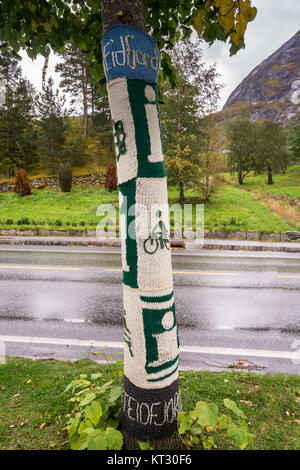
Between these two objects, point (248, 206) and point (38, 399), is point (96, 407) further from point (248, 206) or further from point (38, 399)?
point (248, 206)

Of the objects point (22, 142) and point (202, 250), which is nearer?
point (202, 250)

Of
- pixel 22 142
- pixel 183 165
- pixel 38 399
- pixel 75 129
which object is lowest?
pixel 38 399

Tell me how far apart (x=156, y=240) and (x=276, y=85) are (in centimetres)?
20252

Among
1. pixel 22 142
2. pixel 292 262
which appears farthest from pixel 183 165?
pixel 22 142

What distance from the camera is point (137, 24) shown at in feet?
5.32

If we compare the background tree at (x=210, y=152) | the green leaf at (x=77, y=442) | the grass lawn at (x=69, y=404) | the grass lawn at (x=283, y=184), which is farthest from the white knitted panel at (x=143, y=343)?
the grass lawn at (x=283, y=184)

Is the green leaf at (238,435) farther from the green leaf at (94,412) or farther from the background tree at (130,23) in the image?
the green leaf at (94,412)

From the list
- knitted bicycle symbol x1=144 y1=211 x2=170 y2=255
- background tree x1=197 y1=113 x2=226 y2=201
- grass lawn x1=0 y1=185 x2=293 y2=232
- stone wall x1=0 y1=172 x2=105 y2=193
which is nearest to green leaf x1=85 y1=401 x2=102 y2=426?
knitted bicycle symbol x1=144 y1=211 x2=170 y2=255

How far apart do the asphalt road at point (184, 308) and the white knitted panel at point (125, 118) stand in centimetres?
294

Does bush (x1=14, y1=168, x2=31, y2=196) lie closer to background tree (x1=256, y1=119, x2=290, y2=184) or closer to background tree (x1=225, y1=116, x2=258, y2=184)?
background tree (x1=225, y1=116, x2=258, y2=184)

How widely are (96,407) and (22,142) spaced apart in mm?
30598

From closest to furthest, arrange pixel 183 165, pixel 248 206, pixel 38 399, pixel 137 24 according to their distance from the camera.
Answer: pixel 137 24 < pixel 38 399 < pixel 183 165 < pixel 248 206

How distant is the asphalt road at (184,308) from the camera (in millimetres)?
3867

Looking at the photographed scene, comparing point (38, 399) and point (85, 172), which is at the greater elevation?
point (85, 172)
